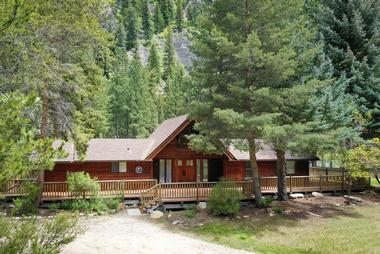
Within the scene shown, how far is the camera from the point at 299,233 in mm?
19188

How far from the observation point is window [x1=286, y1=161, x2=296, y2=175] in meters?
30.9

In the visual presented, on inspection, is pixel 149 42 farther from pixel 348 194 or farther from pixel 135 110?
pixel 348 194

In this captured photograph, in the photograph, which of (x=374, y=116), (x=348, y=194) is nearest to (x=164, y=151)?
(x=348, y=194)

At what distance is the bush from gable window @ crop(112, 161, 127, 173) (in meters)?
8.47

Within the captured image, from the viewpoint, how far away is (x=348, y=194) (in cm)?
2778

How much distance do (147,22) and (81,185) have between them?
431 ft

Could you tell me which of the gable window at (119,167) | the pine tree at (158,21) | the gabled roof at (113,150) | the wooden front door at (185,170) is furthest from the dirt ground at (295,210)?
the pine tree at (158,21)

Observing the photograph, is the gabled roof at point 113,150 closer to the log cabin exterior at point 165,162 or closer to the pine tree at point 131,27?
the log cabin exterior at point 165,162

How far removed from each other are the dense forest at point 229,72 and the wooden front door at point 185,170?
5.31 meters

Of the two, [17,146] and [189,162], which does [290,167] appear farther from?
[17,146]

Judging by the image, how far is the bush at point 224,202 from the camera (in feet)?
71.0

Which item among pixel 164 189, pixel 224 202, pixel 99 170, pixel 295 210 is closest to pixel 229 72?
pixel 224 202

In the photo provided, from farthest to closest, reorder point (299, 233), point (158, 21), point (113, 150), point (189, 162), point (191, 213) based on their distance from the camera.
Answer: point (158, 21) → point (189, 162) → point (113, 150) → point (191, 213) → point (299, 233)

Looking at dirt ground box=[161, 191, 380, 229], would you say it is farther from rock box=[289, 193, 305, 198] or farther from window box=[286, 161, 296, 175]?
window box=[286, 161, 296, 175]
